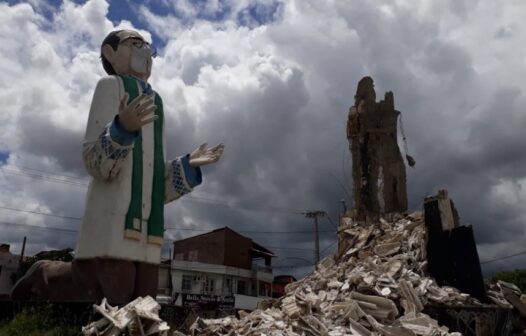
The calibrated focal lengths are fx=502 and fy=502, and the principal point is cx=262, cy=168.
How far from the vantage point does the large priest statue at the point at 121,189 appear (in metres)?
5.43

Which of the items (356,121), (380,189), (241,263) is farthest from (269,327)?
(241,263)

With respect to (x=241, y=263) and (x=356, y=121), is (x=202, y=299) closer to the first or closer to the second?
(x=241, y=263)

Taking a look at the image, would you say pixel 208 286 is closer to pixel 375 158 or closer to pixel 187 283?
pixel 187 283

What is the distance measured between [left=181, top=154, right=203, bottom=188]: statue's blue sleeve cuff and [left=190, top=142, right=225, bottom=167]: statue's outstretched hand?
60 mm

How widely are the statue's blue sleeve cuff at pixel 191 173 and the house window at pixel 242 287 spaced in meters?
32.3

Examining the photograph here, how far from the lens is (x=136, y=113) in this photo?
5.27 metres

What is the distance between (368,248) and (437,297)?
10.4 feet

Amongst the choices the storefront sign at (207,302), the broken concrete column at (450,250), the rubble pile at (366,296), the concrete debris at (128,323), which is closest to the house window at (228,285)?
the storefront sign at (207,302)

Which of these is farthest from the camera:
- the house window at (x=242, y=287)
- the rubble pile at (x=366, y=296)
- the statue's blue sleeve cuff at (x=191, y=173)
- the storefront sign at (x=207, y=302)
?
the house window at (x=242, y=287)

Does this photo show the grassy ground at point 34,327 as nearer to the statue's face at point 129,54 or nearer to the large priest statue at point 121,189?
the large priest statue at point 121,189

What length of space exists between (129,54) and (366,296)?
208 inches

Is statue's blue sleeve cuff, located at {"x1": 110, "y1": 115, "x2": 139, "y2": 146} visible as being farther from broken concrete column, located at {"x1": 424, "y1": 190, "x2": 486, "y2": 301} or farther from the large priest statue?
broken concrete column, located at {"x1": 424, "y1": 190, "x2": 486, "y2": 301}

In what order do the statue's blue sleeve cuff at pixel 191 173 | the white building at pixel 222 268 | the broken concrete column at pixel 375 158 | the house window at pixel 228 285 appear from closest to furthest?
the statue's blue sleeve cuff at pixel 191 173, the broken concrete column at pixel 375 158, the white building at pixel 222 268, the house window at pixel 228 285

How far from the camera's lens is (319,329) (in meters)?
6.98
